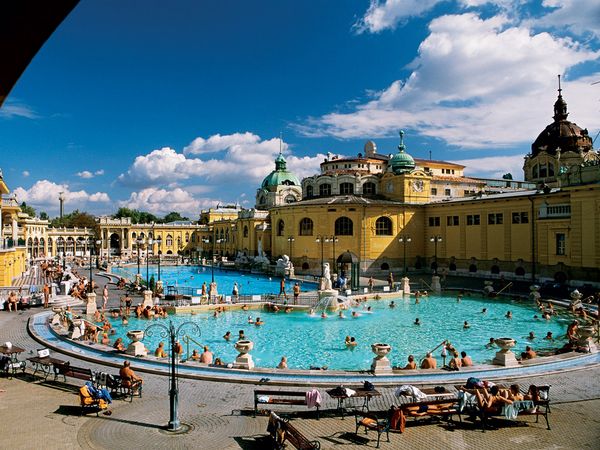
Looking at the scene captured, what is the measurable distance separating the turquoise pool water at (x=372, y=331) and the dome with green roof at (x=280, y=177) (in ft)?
137

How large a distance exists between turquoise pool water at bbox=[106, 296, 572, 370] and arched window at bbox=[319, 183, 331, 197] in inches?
1107

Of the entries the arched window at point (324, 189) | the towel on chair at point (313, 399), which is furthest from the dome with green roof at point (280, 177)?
the towel on chair at point (313, 399)

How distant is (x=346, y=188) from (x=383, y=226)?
8.61m

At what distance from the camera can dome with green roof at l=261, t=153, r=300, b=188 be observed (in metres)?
73.1

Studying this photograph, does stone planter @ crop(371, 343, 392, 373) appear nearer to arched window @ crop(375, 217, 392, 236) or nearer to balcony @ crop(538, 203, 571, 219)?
balcony @ crop(538, 203, 571, 219)

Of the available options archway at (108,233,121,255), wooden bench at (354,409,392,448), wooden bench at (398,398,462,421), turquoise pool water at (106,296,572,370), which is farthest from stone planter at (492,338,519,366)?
archway at (108,233,121,255)

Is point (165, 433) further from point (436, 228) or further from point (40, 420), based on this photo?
point (436, 228)

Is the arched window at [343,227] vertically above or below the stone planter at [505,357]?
above

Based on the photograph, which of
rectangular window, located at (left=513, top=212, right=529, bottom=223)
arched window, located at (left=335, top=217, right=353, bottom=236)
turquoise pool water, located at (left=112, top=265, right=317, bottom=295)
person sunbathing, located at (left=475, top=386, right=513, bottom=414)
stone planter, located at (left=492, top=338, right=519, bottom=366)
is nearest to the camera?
person sunbathing, located at (left=475, top=386, right=513, bottom=414)

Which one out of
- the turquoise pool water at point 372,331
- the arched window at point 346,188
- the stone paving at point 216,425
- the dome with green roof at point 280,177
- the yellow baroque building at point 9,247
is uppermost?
the dome with green roof at point 280,177

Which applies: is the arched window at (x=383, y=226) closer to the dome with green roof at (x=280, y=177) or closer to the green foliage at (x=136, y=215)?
the dome with green roof at (x=280, y=177)

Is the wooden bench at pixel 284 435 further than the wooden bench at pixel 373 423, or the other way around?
the wooden bench at pixel 373 423

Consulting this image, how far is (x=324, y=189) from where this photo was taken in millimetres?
60594

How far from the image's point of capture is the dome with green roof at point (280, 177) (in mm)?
73125
